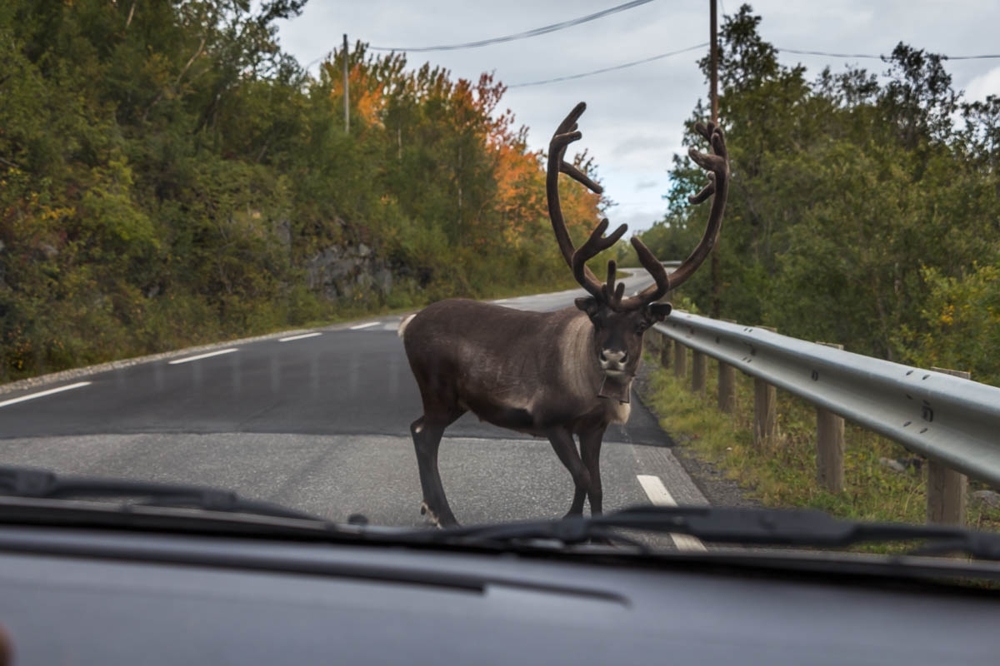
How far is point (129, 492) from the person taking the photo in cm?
204

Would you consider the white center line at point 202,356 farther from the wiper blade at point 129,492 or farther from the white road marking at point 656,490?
the wiper blade at point 129,492

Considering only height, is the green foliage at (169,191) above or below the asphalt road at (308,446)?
above

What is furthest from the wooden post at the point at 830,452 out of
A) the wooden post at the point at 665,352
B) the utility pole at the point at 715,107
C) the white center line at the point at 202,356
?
the utility pole at the point at 715,107

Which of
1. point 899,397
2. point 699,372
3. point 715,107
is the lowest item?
point 699,372

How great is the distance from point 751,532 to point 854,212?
16.7m

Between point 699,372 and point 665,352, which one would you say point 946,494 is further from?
point 665,352

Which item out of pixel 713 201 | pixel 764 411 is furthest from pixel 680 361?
pixel 713 201

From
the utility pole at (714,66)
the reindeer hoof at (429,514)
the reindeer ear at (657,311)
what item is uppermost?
the utility pole at (714,66)

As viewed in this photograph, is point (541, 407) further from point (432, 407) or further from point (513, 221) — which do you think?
point (513, 221)

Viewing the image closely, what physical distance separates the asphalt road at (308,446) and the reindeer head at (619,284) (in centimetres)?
119

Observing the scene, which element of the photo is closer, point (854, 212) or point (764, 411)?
point (764, 411)

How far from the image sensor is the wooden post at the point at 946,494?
175 inches

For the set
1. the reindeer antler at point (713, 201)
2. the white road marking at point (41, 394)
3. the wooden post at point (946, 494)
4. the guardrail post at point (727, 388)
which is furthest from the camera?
the white road marking at point (41, 394)

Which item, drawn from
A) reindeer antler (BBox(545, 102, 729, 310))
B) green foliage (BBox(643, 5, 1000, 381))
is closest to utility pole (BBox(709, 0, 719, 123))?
green foliage (BBox(643, 5, 1000, 381))
